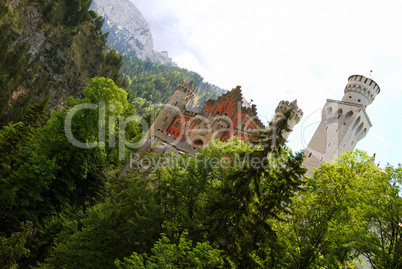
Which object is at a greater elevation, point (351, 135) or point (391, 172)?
point (351, 135)

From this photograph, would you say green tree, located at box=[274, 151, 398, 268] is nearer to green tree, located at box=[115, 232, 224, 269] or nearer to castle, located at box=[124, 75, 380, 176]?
green tree, located at box=[115, 232, 224, 269]

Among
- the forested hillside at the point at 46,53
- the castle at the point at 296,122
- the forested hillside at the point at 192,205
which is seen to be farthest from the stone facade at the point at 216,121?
the forested hillside at the point at 46,53

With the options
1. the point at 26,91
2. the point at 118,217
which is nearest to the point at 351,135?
the point at 118,217

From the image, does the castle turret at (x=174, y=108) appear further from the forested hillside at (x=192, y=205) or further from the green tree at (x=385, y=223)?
the green tree at (x=385, y=223)

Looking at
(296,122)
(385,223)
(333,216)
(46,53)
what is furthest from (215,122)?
(46,53)

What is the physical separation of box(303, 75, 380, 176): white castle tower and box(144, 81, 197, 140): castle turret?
75.6 ft

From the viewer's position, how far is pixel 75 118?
25078mm

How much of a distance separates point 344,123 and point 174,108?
27837 millimetres

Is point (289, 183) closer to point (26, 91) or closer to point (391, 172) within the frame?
point (391, 172)

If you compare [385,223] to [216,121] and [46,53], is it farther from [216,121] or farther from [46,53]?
[46,53]

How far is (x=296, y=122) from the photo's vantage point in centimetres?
4256

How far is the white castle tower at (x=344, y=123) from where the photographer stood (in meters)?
40.7

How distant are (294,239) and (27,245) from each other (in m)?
20.2

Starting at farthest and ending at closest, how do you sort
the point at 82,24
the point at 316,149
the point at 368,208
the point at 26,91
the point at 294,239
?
the point at 82,24 → the point at 26,91 → the point at 316,149 → the point at 294,239 → the point at 368,208
